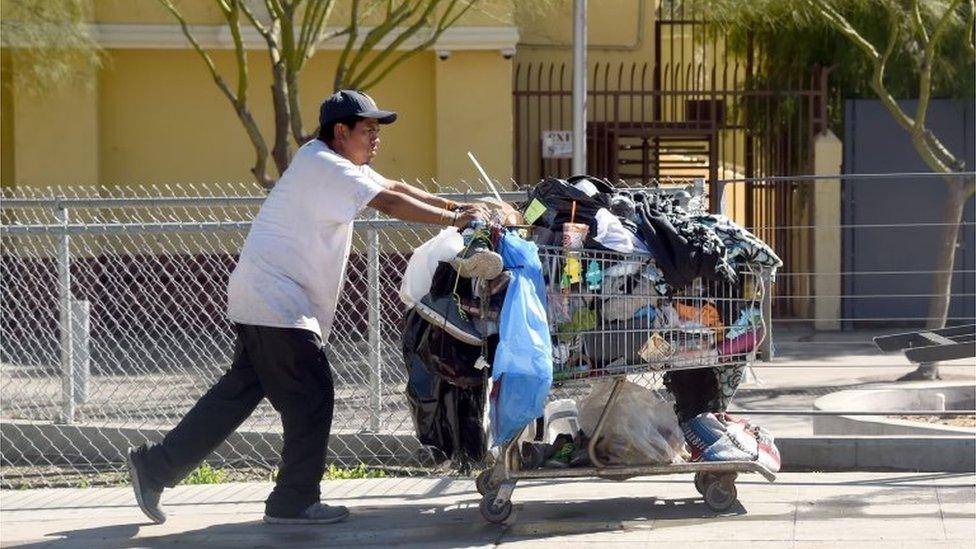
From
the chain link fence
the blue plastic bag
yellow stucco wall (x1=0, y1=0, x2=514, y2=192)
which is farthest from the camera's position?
yellow stucco wall (x1=0, y1=0, x2=514, y2=192)

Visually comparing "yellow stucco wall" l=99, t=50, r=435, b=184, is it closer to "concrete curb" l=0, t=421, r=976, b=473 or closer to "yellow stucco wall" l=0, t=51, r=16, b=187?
"yellow stucco wall" l=0, t=51, r=16, b=187

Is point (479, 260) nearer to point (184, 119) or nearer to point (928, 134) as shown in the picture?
point (928, 134)

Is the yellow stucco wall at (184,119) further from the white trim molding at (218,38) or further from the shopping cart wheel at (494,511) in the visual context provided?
the shopping cart wheel at (494,511)

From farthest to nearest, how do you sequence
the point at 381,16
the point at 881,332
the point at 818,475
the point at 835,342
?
the point at 381,16
the point at 881,332
the point at 835,342
the point at 818,475

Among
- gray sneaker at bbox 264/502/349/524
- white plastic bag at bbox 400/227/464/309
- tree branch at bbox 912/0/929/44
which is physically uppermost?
tree branch at bbox 912/0/929/44

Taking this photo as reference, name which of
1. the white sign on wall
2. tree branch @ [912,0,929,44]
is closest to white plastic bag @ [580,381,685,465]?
tree branch @ [912,0,929,44]

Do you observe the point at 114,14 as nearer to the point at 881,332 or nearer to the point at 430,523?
the point at 881,332

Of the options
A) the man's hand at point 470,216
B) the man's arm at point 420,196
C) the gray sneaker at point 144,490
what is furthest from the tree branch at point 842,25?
the gray sneaker at point 144,490

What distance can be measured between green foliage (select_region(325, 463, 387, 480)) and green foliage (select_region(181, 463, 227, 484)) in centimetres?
57

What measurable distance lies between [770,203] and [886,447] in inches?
357

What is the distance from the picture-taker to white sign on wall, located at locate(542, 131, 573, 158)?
16141mm

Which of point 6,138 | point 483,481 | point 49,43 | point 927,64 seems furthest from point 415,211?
point 6,138

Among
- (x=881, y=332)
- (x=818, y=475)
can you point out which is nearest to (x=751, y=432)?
(x=818, y=475)

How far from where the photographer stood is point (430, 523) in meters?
6.70
